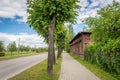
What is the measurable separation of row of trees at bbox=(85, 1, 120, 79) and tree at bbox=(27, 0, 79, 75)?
362 cm

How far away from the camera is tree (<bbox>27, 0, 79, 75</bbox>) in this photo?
1252cm

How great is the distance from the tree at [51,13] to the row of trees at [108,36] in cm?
362

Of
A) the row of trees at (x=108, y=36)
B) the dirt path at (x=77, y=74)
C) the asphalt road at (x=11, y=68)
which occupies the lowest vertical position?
the dirt path at (x=77, y=74)

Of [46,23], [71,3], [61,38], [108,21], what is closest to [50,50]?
[46,23]

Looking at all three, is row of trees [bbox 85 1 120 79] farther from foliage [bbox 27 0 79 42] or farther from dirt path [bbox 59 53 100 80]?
foliage [bbox 27 0 79 42]

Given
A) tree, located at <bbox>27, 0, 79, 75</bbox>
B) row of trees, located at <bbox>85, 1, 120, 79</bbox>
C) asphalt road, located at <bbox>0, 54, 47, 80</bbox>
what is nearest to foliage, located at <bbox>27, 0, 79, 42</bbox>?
tree, located at <bbox>27, 0, 79, 75</bbox>

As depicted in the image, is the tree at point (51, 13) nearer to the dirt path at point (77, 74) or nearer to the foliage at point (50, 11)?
the foliage at point (50, 11)

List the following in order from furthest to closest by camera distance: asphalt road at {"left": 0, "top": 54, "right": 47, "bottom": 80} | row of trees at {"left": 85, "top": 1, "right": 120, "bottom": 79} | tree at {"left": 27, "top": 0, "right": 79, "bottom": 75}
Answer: asphalt road at {"left": 0, "top": 54, "right": 47, "bottom": 80} → tree at {"left": 27, "top": 0, "right": 79, "bottom": 75} → row of trees at {"left": 85, "top": 1, "right": 120, "bottom": 79}

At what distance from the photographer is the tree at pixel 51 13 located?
12.5 m

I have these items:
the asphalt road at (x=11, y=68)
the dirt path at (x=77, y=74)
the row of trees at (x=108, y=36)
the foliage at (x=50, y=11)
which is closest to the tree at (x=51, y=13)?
the foliage at (x=50, y=11)

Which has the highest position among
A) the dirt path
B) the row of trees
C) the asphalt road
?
the row of trees

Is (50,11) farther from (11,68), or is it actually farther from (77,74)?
(11,68)

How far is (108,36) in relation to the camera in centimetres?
1738

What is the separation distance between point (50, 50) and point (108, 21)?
6.82 meters
